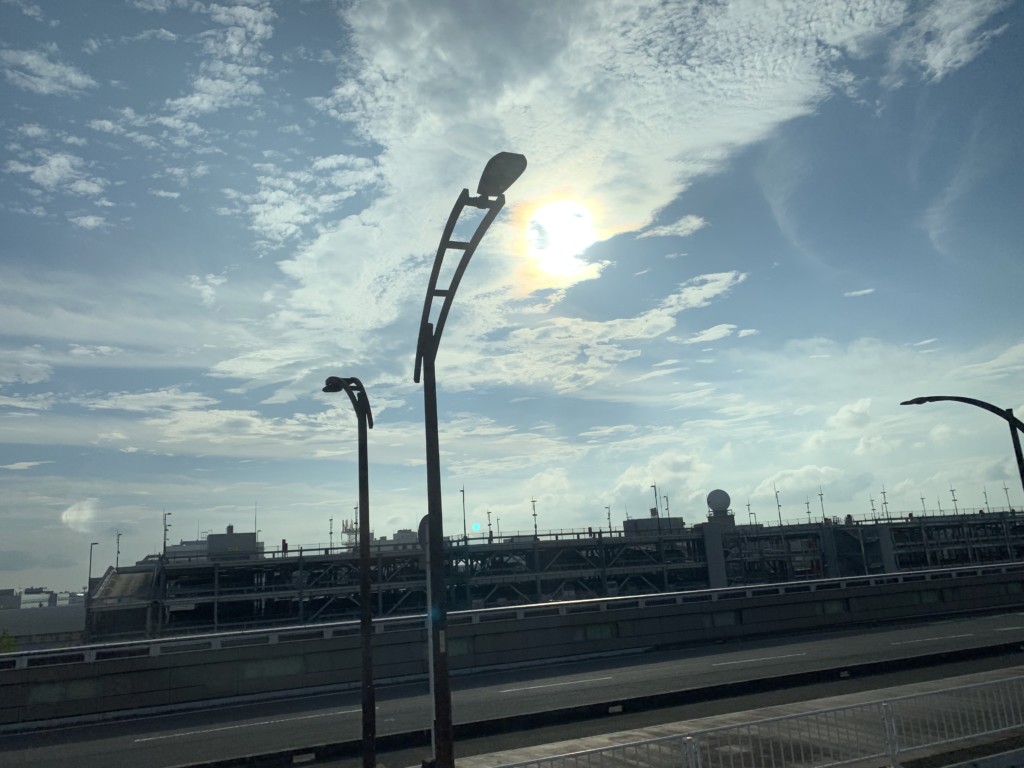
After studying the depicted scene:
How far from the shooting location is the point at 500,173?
9.09 m

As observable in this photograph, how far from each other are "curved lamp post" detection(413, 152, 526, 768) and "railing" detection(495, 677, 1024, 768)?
6.35 feet

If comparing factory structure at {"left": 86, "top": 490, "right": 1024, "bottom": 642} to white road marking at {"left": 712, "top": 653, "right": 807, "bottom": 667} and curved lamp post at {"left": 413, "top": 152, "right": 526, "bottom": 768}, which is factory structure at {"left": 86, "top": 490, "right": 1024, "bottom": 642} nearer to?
white road marking at {"left": 712, "top": 653, "right": 807, "bottom": 667}

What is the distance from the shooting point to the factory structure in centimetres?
6341

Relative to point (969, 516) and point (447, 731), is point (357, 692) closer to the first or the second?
point (447, 731)

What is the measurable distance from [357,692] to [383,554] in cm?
4459

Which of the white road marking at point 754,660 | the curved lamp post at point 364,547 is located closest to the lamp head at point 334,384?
the curved lamp post at point 364,547

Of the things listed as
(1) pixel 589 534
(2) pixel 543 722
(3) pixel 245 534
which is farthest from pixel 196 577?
(2) pixel 543 722

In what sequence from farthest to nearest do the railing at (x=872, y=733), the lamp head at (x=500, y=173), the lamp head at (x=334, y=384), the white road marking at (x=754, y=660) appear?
1. the white road marking at (x=754, y=660)
2. the lamp head at (x=334, y=384)
3. the railing at (x=872, y=733)
4. the lamp head at (x=500, y=173)

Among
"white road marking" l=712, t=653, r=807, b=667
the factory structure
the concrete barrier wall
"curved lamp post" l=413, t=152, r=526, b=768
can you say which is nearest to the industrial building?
the factory structure

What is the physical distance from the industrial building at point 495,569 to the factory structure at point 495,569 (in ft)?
0.55

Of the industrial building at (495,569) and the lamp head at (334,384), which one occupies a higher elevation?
the lamp head at (334,384)

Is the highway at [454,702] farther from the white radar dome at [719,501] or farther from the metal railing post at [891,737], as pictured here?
the white radar dome at [719,501]

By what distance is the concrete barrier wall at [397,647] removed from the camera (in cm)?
1970

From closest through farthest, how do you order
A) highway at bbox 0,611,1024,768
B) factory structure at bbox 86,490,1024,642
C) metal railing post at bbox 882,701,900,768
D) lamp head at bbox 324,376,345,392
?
metal railing post at bbox 882,701,900,768 → lamp head at bbox 324,376,345,392 → highway at bbox 0,611,1024,768 → factory structure at bbox 86,490,1024,642
